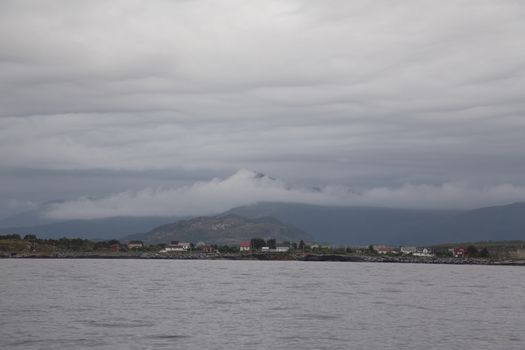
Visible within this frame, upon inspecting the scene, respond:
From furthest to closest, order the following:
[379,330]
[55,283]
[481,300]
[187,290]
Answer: [55,283] < [187,290] < [481,300] < [379,330]

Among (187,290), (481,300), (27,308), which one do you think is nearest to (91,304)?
(27,308)

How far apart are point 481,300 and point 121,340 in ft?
A: 220

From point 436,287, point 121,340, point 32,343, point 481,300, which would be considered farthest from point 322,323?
point 436,287

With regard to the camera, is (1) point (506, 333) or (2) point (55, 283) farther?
(2) point (55, 283)

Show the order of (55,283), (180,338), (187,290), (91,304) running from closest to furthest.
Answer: (180,338)
(91,304)
(187,290)
(55,283)

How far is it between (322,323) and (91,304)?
106 feet

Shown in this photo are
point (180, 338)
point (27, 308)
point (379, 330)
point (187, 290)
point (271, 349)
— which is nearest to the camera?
point (271, 349)

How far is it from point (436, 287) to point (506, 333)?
70160 millimetres

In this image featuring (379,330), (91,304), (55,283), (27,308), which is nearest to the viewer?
(379,330)

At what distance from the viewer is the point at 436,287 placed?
146625 mm

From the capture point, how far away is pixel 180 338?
228 ft

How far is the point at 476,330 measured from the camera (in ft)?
258

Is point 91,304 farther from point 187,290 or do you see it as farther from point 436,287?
point 436,287

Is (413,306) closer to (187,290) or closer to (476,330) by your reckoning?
(476,330)
